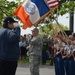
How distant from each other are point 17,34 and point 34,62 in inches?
153

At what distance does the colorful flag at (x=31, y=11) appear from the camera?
1060cm

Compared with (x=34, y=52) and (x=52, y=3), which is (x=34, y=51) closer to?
(x=34, y=52)

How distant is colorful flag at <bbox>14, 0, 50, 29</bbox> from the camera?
10.6m

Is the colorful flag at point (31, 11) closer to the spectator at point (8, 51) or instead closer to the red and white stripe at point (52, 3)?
the red and white stripe at point (52, 3)

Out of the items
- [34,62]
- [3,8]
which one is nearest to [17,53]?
[34,62]

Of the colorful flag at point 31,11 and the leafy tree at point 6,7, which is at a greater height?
the leafy tree at point 6,7

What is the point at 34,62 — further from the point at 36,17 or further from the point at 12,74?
the point at 12,74

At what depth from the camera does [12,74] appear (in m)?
8.94

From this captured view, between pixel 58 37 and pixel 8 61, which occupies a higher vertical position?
pixel 58 37

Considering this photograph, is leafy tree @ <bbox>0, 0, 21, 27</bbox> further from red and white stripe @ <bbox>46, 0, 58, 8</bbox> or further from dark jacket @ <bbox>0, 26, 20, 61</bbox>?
dark jacket @ <bbox>0, 26, 20, 61</bbox>

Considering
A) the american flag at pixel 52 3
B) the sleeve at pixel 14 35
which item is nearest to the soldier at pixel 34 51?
the american flag at pixel 52 3

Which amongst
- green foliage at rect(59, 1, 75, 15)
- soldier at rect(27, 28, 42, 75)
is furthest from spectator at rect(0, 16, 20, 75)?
green foliage at rect(59, 1, 75, 15)

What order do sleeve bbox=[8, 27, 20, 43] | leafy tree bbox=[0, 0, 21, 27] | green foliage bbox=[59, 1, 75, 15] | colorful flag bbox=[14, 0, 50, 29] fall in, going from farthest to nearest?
1. leafy tree bbox=[0, 0, 21, 27]
2. green foliage bbox=[59, 1, 75, 15]
3. colorful flag bbox=[14, 0, 50, 29]
4. sleeve bbox=[8, 27, 20, 43]

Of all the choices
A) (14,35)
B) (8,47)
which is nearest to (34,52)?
(8,47)
